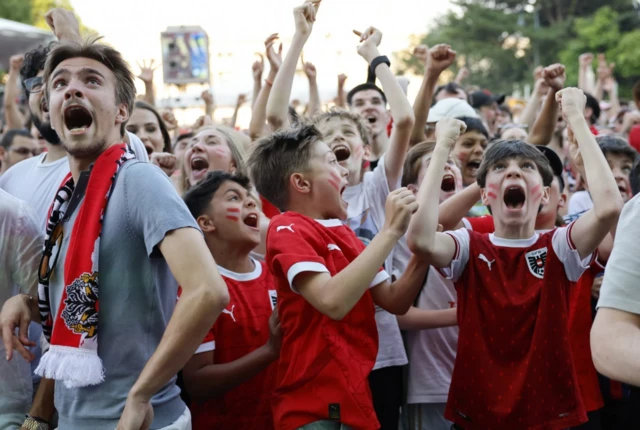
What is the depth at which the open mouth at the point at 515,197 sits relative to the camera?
10.7 feet

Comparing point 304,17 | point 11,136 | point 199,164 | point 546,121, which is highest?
point 304,17

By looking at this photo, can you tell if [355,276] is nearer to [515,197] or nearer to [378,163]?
[515,197]

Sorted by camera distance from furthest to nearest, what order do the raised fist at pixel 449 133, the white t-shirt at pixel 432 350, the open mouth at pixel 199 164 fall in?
the open mouth at pixel 199 164 < the white t-shirt at pixel 432 350 < the raised fist at pixel 449 133

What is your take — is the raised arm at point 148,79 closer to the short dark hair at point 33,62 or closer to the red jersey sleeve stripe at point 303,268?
the short dark hair at point 33,62

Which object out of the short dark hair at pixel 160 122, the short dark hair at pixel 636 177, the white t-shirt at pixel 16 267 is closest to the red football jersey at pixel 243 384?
the white t-shirt at pixel 16 267

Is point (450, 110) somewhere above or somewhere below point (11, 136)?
above

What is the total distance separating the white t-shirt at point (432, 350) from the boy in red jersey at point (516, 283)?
420mm

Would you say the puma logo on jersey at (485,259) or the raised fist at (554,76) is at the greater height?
the raised fist at (554,76)

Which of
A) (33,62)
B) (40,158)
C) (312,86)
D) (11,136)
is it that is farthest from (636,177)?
(11,136)

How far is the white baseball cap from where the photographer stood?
548 centimetres

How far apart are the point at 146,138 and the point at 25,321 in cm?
224

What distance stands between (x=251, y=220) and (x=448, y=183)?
1.13 meters

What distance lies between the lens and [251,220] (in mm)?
3506

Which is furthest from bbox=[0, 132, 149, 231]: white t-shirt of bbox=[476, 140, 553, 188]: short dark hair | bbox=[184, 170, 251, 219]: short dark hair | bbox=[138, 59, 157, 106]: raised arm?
bbox=[138, 59, 157, 106]: raised arm
